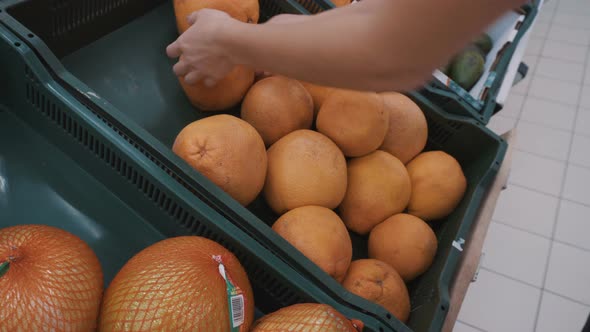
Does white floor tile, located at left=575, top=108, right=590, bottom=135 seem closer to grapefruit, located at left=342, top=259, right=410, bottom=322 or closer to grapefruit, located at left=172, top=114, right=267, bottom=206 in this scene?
grapefruit, located at left=342, top=259, right=410, bottom=322

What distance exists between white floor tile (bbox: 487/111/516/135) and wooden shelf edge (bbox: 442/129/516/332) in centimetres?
205

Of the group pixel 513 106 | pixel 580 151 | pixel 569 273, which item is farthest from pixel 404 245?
pixel 513 106

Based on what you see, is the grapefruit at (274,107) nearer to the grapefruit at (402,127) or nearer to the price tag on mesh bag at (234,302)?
the grapefruit at (402,127)

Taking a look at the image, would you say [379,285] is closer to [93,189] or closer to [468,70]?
[93,189]

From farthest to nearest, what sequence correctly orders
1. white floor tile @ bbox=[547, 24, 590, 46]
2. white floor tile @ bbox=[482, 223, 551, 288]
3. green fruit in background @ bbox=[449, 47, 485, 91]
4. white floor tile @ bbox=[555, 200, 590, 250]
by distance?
white floor tile @ bbox=[547, 24, 590, 46] < white floor tile @ bbox=[555, 200, 590, 250] < white floor tile @ bbox=[482, 223, 551, 288] < green fruit in background @ bbox=[449, 47, 485, 91]

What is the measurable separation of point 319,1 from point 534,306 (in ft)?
6.12

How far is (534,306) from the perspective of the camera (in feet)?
7.71

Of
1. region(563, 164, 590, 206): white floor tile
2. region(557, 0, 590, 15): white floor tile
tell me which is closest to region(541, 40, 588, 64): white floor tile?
region(557, 0, 590, 15): white floor tile

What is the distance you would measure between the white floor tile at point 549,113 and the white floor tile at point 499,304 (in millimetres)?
1437

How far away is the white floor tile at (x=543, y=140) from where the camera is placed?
10.3 feet

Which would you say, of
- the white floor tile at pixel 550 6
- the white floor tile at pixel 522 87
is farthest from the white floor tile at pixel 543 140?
the white floor tile at pixel 550 6

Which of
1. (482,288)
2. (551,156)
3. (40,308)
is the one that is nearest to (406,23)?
(40,308)

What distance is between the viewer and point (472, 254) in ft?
3.67

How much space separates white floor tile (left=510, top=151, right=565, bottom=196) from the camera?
2908 mm
